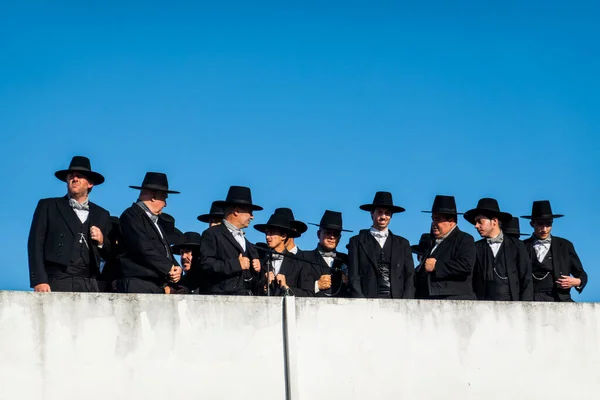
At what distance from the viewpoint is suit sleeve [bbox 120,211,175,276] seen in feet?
34.1

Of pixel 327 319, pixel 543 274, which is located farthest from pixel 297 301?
pixel 543 274

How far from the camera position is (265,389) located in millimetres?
9570

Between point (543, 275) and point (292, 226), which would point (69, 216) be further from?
point (543, 275)

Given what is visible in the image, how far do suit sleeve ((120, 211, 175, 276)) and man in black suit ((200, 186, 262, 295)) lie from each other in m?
0.48

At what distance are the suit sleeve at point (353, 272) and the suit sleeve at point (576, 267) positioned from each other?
3153 mm

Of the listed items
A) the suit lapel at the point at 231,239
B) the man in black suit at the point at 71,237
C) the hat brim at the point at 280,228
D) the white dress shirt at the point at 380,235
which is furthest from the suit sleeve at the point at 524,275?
the man in black suit at the point at 71,237

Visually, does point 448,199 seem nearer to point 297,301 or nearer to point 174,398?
point 297,301

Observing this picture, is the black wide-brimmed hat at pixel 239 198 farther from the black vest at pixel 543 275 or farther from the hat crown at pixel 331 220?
the black vest at pixel 543 275

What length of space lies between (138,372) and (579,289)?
21.4ft

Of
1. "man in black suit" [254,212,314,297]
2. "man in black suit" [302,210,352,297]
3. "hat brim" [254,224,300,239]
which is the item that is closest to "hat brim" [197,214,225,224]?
"hat brim" [254,224,300,239]

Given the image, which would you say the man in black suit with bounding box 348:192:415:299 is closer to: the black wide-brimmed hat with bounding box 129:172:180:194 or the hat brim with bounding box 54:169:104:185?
the black wide-brimmed hat with bounding box 129:172:180:194

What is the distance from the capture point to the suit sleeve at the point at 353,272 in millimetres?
11625

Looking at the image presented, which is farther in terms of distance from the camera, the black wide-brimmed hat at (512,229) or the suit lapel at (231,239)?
the black wide-brimmed hat at (512,229)

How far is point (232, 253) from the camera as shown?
11008mm
